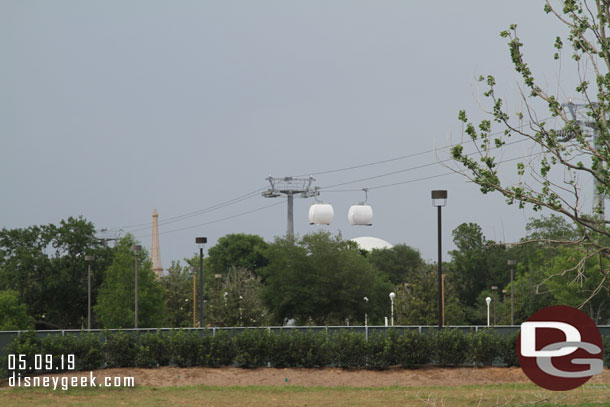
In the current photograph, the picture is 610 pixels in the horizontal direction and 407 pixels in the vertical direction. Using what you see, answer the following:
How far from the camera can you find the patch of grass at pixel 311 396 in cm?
1873

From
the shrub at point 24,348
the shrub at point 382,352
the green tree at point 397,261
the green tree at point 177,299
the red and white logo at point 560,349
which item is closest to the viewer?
the red and white logo at point 560,349

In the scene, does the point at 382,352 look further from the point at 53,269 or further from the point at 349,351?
the point at 53,269

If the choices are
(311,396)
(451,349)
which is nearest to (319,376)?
(311,396)

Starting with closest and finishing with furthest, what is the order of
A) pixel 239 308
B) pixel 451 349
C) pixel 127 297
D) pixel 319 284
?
pixel 451 349
pixel 319 284
pixel 127 297
pixel 239 308

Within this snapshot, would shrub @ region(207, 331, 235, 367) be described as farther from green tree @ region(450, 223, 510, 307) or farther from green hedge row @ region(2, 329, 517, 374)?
green tree @ region(450, 223, 510, 307)

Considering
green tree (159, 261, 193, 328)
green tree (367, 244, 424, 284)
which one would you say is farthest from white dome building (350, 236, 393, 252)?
green tree (159, 261, 193, 328)

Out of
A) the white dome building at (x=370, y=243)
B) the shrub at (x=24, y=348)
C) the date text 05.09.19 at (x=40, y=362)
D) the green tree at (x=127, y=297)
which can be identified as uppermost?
the white dome building at (x=370, y=243)

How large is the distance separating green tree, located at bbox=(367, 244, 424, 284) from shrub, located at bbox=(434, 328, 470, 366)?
63.8 m

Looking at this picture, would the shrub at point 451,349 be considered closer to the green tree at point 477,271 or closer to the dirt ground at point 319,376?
the dirt ground at point 319,376

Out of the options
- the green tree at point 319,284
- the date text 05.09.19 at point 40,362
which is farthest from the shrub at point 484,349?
the green tree at point 319,284

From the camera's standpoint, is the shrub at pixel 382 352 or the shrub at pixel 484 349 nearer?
the shrub at pixel 382 352

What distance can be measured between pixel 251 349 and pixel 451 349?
647cm

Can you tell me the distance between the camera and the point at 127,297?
56.3 meters

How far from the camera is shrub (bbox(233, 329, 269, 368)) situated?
2617 centimetres
